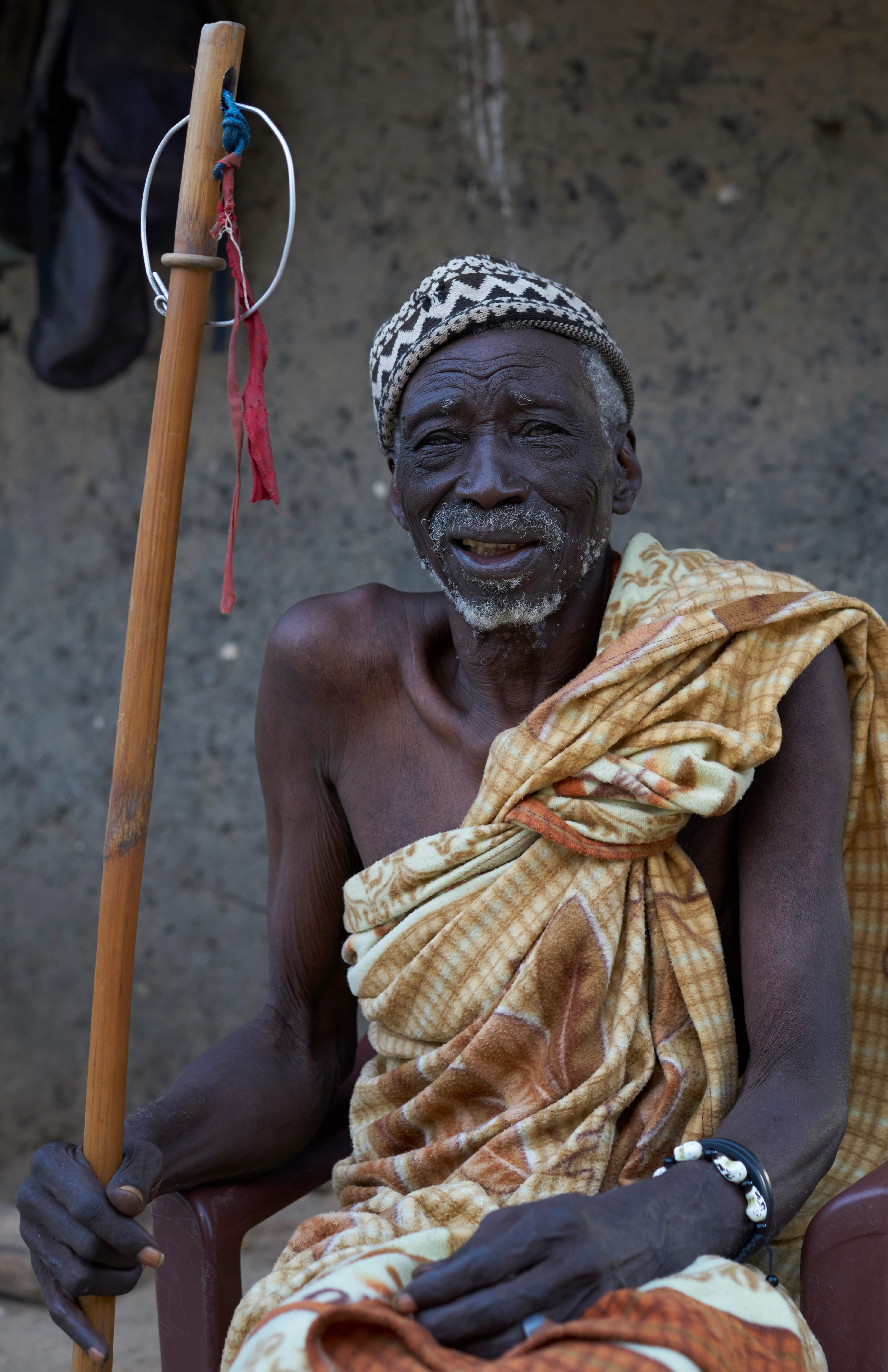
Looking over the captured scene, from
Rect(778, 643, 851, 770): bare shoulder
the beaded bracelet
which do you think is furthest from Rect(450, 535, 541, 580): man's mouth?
the beaded bracelet

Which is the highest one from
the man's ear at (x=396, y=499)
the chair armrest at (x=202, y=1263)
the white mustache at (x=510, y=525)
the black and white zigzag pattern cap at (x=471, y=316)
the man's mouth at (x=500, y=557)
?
the black and white zigzag pattern cap at (x=471, y=316)

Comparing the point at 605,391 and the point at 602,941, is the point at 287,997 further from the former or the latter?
the point at 605,391

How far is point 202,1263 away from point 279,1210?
262 millimetres

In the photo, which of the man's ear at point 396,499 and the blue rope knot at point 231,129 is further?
the man's ear at point 396,499

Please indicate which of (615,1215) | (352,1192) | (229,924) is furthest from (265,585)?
(615,1215)

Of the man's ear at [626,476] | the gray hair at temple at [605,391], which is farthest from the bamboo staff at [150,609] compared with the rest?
the man's ear at [626,476]

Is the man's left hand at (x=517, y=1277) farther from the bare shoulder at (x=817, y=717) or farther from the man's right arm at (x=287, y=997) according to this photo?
the bare shoulder at (x=817, y=717)

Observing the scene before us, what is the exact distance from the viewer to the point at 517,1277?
1.39m

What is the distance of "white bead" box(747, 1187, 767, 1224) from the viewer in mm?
1543

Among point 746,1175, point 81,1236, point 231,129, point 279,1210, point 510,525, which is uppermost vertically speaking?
point 231,129

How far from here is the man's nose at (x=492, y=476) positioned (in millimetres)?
1894

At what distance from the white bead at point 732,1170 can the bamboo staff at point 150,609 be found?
74 centimetres

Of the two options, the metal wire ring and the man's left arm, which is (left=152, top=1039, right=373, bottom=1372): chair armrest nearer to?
the man's left arm

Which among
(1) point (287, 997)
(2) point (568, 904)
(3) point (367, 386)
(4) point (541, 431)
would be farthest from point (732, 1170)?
(3) point (367, 386)
